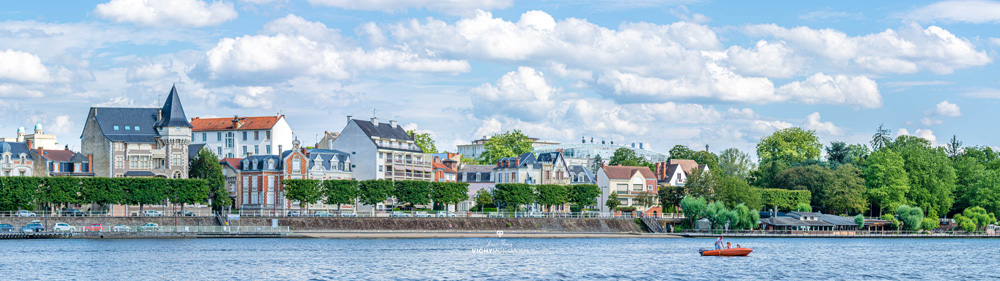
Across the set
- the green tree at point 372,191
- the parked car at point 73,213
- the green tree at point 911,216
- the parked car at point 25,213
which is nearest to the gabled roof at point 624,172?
the green tree at point 911,216

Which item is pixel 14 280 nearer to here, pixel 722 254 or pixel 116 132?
pixel 722 254

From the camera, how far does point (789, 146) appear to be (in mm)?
187000

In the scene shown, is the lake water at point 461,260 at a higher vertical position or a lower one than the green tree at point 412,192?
lower

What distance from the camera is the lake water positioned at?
6850 cm

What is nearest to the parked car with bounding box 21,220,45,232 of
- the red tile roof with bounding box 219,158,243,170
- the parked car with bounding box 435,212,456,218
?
the red tile roof with bounding box 219,158,243,170

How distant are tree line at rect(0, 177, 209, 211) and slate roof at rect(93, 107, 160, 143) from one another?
10.8m

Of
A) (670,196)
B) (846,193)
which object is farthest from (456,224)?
(846,193)

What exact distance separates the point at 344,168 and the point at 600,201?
36.5 metres

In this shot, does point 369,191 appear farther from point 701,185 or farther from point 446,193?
point 701,185

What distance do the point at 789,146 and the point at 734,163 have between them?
24432 millimetres

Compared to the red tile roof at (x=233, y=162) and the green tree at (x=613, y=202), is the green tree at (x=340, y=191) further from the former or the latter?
the green tree at (x=613, y=202)

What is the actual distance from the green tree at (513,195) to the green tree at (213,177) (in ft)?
99.6

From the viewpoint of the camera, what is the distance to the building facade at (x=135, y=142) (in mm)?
120375

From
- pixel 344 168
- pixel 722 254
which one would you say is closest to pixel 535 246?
pixel 722 254
